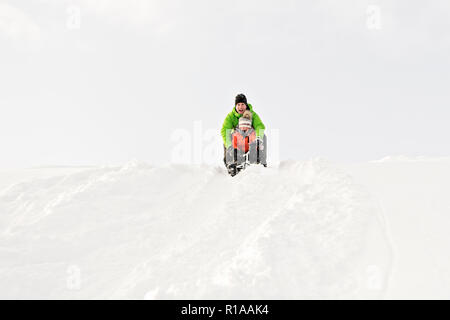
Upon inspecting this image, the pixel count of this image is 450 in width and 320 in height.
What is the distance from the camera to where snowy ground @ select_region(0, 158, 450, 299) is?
3.89 meters

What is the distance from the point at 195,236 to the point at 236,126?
138 inches

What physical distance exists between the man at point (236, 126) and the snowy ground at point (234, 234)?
0.69m

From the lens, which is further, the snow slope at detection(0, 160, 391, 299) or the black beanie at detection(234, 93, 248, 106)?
the black beanie at detection(234, 93, 248, 106)

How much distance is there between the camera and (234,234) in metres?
5.08

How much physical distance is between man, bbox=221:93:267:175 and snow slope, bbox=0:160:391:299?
1.95ft

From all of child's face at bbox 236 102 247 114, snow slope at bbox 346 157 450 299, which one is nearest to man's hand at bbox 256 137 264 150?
child's face at bbox 236 102 247 114

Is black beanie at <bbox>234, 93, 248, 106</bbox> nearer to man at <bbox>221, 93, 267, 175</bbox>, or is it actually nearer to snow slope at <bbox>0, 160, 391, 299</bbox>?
man at <bbox>221, 93, 267, 175</bbox>

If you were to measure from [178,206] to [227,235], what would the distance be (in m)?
1.32

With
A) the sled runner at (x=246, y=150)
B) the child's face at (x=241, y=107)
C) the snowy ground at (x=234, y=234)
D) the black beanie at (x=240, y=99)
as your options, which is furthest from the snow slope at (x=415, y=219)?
the black beanie at (x=240, y=99)

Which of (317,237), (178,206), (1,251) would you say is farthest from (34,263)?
(317,237)

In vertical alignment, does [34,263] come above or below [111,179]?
below

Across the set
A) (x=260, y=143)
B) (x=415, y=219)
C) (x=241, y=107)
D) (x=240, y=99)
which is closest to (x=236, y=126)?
(x=241, y=107)
